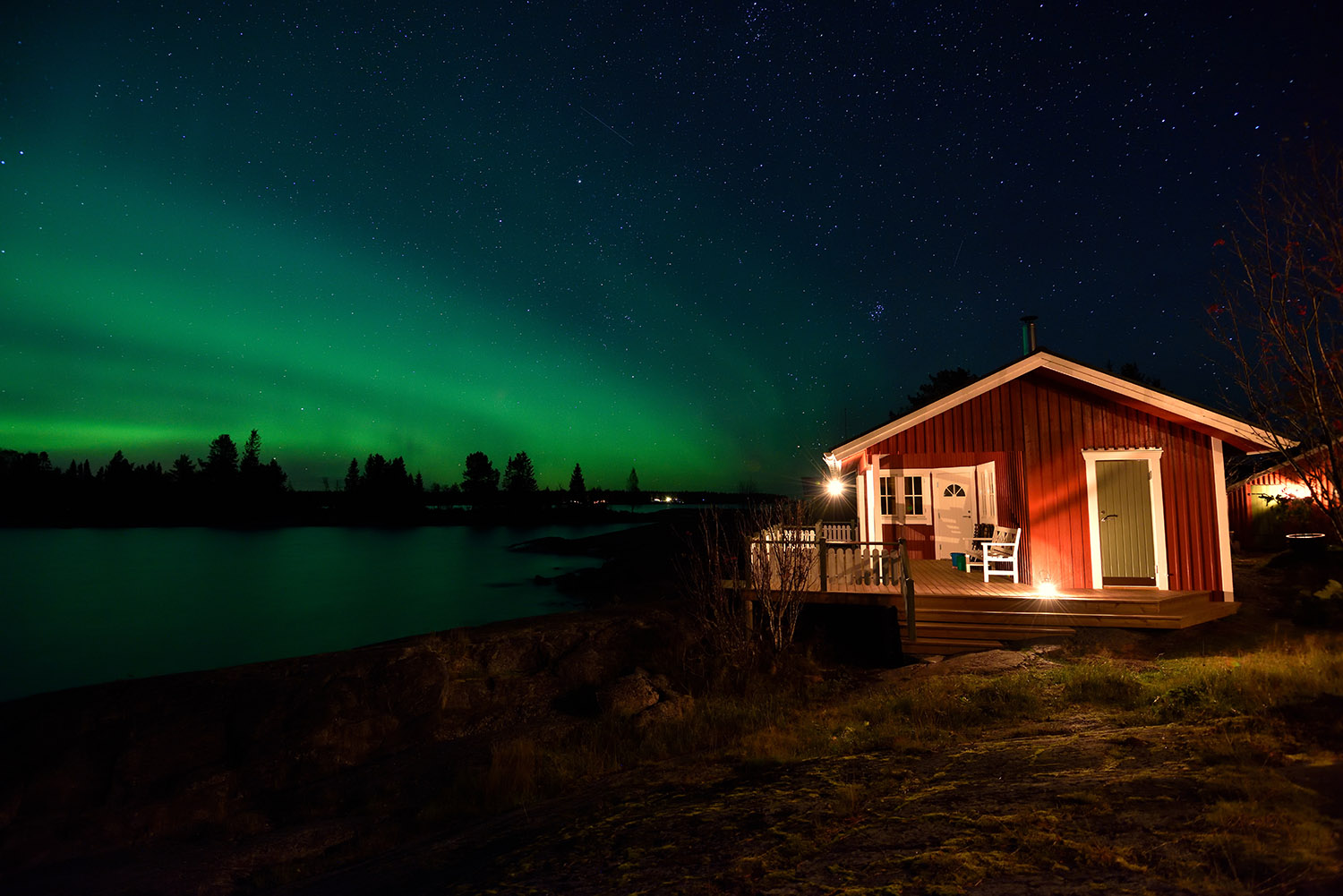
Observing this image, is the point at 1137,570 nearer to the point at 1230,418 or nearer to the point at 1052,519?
the point at 1052,519

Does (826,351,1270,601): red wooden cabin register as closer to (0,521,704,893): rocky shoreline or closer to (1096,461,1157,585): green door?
(1096,461,1157,585): green door

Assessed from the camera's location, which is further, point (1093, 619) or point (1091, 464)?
point (1091, 464)

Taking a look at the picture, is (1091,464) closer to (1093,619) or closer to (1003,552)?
(1003,552)

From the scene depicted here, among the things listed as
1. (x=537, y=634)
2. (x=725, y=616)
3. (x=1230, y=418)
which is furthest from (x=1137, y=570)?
(x=537, y=634)

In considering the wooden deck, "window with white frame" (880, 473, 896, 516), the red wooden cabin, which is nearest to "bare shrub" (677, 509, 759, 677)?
the wooden deck

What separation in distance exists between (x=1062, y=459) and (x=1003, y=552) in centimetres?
195

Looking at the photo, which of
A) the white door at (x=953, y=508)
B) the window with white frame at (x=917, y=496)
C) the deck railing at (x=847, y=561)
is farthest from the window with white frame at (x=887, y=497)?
the deck railing at (x=847, y=561)

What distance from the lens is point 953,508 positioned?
15.9 meters

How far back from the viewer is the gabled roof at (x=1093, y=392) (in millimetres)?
10891

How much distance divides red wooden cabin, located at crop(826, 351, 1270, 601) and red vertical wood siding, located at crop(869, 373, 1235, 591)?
0.05 ft

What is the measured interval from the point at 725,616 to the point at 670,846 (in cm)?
711

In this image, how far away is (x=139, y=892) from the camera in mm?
6035

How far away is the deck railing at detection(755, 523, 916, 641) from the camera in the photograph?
10.9 meters

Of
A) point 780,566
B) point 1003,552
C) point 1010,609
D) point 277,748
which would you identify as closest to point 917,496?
point 1003,552
